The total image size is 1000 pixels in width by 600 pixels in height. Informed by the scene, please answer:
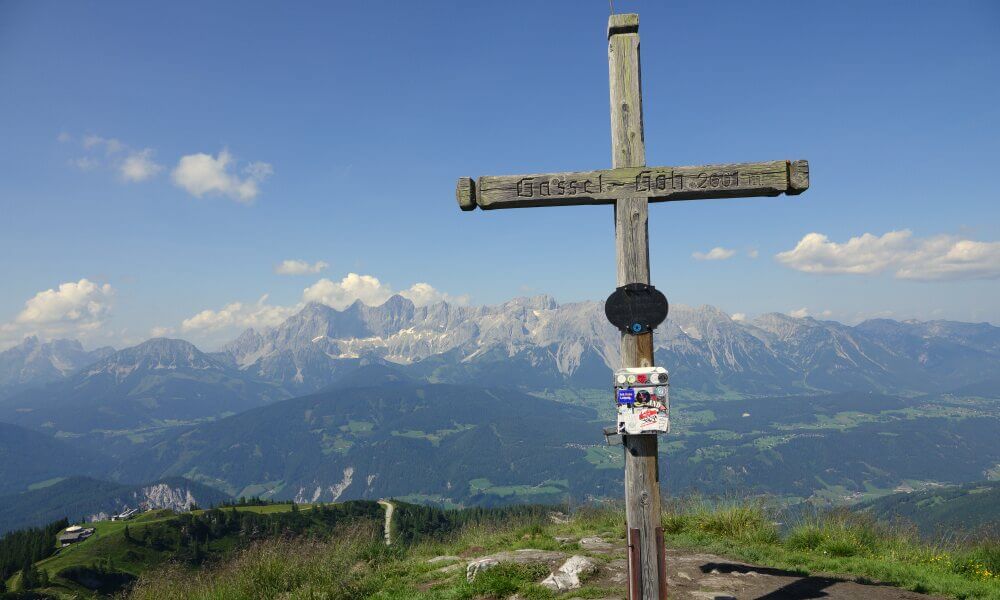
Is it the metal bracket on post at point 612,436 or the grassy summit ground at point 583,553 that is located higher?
the metal bracket on post at point 612,436

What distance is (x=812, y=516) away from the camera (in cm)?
1069

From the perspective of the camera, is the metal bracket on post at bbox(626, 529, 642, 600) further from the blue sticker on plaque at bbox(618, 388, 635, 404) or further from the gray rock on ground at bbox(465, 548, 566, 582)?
the gray rock on ground at bbox(465, 548, 566, 582)

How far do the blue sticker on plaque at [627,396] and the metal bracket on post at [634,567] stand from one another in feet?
4.60

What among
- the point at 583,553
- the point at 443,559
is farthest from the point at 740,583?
the point at 443,559

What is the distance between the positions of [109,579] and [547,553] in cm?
10770

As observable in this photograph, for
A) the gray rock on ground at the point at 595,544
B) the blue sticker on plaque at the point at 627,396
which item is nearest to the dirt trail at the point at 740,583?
the gray rock on ground at the point at 595,544

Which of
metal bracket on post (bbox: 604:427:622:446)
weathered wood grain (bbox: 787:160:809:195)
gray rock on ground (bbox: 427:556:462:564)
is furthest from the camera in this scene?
gray rock on ground (bbox: 427:556:462:564)

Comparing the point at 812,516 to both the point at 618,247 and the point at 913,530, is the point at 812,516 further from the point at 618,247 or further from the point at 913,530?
the point at 618,247

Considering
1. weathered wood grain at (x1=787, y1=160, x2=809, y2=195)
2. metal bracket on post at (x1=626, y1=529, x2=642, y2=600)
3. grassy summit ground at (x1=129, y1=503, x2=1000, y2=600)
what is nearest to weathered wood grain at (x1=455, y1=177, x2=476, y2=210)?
weathered wood grain at (x1=787, y1=160, x2=809, y2=195)

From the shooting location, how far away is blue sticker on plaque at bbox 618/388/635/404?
5230 millimetres

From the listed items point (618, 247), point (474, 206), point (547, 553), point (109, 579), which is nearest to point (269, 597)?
point (547, 553)

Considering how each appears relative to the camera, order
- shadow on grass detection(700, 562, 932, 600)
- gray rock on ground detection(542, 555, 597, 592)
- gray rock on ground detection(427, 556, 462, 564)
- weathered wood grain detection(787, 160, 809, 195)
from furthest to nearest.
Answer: gray rock on ground detection(427, 556, 462, 564), gray rock on ground detection(542, 555, 597, 592), shadow on grass detection(700, 562, 932, 600), weathered wood grain detection(787, 160, 809, 195)

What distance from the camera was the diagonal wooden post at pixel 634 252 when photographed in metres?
5.35

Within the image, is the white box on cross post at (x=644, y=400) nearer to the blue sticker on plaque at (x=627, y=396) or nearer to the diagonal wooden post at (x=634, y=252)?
the blue sticker on plaque at (x=627, y=396)
